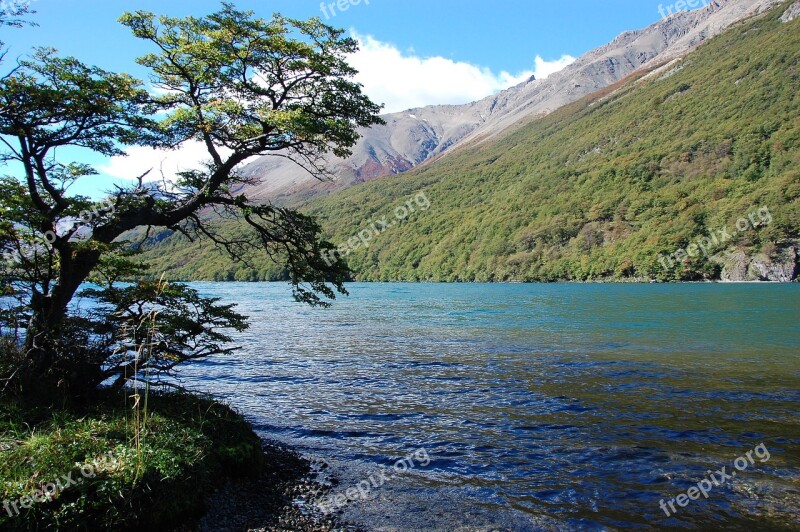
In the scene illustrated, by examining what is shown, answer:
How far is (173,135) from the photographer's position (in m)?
11.1

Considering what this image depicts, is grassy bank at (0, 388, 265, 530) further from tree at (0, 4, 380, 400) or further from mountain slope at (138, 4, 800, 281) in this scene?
mountain slope at (138, 4, 800, 281)

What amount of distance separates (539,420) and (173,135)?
1257cm

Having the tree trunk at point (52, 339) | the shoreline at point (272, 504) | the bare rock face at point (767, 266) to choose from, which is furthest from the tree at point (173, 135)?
the bare rock face at point (767, 266)

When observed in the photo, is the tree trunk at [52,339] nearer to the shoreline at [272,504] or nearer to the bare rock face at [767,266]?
the shoreline at [272,504]

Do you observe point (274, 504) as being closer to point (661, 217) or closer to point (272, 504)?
point (272, 504)

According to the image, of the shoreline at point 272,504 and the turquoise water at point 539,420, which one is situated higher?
the shoreline at point 272,504

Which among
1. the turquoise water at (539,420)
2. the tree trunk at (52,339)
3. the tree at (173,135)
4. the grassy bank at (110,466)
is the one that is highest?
the tree at (173,135)

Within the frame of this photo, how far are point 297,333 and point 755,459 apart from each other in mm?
30390

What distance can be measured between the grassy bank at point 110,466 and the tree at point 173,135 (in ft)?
6.25

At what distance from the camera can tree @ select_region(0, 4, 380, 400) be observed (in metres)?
9.04

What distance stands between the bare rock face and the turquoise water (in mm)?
91465

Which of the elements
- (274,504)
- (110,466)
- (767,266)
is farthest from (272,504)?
(767,266)

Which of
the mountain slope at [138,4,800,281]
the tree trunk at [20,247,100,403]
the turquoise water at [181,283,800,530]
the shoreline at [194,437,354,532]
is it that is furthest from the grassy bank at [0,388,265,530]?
the mountain slope at [138,4,800,281]

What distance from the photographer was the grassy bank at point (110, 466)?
5.90m
